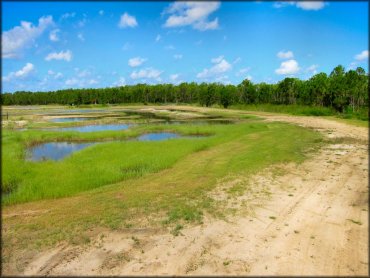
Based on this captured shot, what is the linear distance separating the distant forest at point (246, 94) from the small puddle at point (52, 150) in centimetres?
1637

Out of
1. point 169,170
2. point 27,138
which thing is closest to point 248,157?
point 169,170

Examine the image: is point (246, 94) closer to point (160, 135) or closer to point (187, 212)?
point (160, 135)

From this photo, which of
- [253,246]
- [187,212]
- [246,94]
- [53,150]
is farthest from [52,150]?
[246,94]

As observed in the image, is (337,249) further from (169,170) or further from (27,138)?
(27,138)

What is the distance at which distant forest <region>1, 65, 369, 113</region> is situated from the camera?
199ft

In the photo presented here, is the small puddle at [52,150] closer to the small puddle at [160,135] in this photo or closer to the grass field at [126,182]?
the grass field at [126,182]

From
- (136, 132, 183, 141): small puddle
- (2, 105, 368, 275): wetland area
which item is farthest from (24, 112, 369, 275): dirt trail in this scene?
(136, 132, 183, 141): small puddle

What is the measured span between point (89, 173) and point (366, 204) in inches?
526

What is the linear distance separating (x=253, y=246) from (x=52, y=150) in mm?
25999

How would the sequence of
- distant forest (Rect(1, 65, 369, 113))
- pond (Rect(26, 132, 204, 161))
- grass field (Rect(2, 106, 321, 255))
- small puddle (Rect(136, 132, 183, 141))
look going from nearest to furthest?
1. grass field (Rect(2, 106, 321, 255))
2. pond (Rect(26, 132, 204, 161))
3. small puddle (Rect(136, 132, 183, 141))
4. distant forest (Rect(1, 65, 369, 113))

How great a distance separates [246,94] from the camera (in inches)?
3962

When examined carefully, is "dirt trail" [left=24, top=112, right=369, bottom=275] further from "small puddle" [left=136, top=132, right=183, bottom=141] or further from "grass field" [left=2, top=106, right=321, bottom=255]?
"small puddle" [left=136, top=132, right=183, bottom=141]

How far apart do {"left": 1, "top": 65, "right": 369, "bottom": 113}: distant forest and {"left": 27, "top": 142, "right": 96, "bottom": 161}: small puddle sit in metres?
16.4

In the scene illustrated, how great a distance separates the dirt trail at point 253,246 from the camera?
7875mm
